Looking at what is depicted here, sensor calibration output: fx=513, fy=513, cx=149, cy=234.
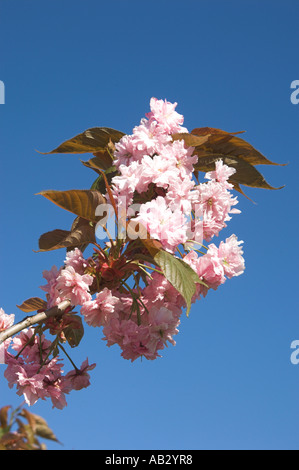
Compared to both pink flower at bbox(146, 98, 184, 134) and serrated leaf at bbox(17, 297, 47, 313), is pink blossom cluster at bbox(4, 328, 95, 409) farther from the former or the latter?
pink flower at bbox(146, 98, 184, 134)

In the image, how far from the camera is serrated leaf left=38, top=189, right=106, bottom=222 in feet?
5.54

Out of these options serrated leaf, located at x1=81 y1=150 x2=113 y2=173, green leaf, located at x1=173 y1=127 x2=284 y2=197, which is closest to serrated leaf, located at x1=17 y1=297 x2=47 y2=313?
serrated leaf, located at x1=81 y1=150 x2=113 y2=173

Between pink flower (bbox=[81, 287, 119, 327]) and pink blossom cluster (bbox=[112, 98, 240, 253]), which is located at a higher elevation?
pink blossom cluster (bbox=[112, 98, 240, 253])

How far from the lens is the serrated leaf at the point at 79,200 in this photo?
1.69m

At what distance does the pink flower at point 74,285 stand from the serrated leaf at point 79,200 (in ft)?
0.66

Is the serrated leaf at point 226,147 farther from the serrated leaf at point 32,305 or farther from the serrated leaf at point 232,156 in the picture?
the serrated leaf at point 32,305

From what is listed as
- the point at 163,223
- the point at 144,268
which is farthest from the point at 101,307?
the point at 163,223

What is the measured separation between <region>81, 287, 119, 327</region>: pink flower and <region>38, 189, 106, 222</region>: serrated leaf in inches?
10.4

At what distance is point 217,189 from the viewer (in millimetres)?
1961

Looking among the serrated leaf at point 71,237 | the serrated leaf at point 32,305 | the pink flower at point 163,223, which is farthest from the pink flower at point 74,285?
the serrated leaf at point 32,305
